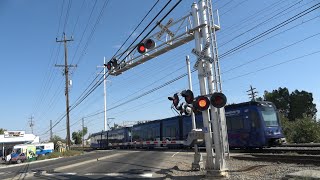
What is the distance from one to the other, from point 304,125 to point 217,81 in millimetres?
27485

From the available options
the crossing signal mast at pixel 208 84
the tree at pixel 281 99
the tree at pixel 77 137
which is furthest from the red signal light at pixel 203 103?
the tree at pixel 77 137

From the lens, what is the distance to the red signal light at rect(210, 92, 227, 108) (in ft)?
43.0

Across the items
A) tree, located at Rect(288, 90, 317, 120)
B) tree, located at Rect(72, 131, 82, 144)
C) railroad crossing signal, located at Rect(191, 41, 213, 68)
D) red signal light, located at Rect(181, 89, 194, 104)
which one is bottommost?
red signal light, located at Rect(181, 89, 194, 104)

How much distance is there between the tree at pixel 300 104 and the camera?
8538 cm

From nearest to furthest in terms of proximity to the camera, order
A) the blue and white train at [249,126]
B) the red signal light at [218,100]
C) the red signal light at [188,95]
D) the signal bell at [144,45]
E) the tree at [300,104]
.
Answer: the red signal light at [218,100]
the red signal light at [188,95]
the signal bell at [144,45]
the blue and white train at [249,126]
the tree at [300,104]

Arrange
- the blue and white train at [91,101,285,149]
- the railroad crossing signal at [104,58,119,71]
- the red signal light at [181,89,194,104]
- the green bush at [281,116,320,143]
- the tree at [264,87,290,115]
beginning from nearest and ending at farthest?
the red signal light at [181,89,194,104], the railroad crossing signal at [104,58,119,71], the blue and white train at [91,101,285,149], the green bush at [281,116,320,143], the tree at [264,87,290,115]

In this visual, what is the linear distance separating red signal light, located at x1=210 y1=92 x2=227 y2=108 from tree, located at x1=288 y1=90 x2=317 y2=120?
77391 mm

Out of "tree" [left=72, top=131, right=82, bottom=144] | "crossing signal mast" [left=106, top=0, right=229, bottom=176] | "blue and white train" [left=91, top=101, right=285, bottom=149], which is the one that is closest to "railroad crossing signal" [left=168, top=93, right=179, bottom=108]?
"crossing signal mast" [left=106, top=0, right=229, bottom=176]

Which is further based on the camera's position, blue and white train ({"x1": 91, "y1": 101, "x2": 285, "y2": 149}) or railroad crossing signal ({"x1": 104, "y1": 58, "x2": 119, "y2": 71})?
blue and white train ({"x1": 91, "y1": 101, "x2": 285, "y2": 149})

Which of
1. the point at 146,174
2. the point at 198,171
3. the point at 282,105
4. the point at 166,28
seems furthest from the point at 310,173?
the point at 282,105

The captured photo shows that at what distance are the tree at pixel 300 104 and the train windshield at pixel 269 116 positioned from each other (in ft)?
206

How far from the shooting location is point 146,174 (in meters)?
16.8

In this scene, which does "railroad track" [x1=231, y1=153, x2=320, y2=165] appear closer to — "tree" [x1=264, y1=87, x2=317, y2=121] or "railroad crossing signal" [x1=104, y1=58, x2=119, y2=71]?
"railroad crossing signal" [x1=104, y1=58, x2=119, y2=71]

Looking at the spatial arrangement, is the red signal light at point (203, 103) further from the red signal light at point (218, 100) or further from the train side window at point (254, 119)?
the train side window at point (254, 119)
